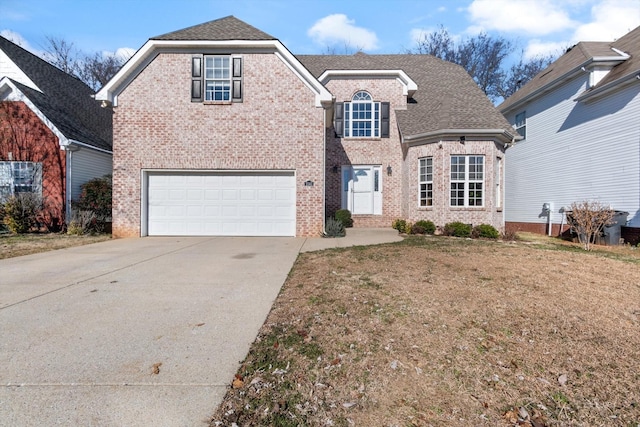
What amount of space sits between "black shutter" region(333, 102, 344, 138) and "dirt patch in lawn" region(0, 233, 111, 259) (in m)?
9.61

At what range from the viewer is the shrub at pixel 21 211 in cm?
1172

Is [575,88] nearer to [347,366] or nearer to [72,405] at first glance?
[347,366]

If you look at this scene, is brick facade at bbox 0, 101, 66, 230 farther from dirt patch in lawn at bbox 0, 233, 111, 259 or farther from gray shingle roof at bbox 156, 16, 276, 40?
gray shingle roof at bbox 156, 16, 276, 40

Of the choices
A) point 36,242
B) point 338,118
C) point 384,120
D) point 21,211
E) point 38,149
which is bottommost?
point 36,242

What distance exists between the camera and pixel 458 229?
11.6m

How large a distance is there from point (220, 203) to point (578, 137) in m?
13.5

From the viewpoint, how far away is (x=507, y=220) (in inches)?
675

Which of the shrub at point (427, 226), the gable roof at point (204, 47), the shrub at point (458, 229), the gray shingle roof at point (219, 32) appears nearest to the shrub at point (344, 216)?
the shrub at point (427, 226)

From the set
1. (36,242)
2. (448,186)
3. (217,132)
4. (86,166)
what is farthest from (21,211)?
(448,186)

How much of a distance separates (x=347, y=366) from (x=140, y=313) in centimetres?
262

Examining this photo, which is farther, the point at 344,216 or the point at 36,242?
the point at 344,216

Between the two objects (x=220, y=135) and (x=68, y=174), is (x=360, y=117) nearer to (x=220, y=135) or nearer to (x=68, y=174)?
(x=220, y=135)

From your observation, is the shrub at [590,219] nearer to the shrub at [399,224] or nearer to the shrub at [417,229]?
the shrub at [417,229]

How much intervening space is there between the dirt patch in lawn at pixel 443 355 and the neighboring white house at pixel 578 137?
330 inches
